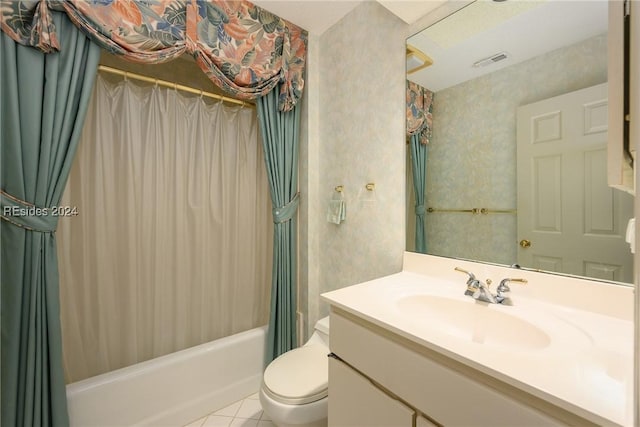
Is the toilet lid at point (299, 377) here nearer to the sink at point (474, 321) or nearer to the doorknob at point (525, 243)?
the sink at point (474, 321)

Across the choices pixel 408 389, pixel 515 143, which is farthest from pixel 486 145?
pixel 408 389

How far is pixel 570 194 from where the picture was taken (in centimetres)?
88

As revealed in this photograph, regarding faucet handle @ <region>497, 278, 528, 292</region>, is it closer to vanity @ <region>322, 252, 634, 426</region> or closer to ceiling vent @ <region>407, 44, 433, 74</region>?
vanity @ <region>322, 252, 634, 426</region>

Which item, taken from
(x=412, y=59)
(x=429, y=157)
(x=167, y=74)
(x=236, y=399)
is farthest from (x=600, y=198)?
(x=167, y=74)

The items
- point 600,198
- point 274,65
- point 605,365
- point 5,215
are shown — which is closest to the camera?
point 605,365

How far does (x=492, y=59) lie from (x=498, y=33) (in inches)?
3.7

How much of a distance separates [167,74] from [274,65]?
2.17 ft

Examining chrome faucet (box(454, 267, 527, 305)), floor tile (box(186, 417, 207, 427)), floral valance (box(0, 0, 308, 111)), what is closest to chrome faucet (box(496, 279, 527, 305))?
chrome faucet (box(454, 267, 527, 305))

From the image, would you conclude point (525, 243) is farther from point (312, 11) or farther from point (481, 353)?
point (312, 11)

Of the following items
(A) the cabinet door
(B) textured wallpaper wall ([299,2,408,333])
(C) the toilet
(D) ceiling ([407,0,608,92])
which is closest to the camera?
(A) the cabinet door

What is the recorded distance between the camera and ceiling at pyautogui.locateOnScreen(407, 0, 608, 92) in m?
0.86

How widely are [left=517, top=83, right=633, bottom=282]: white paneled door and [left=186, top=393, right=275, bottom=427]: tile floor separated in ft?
5.11

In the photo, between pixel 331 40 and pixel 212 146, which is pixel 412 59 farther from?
pixel 212 146

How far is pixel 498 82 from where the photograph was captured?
3.45ft
